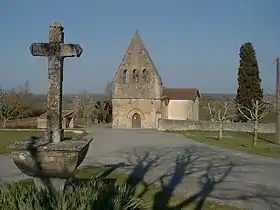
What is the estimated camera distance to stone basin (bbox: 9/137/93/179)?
23.4 feet

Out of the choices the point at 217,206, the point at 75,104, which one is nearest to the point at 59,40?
the point at 217,206

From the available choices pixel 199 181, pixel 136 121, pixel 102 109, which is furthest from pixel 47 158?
pixel 102 109

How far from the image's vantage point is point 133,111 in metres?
53.9

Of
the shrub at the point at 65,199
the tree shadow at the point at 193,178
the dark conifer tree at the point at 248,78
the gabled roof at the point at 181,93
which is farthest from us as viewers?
the gabled roof at the point at 181,93

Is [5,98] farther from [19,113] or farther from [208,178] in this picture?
[208,178]

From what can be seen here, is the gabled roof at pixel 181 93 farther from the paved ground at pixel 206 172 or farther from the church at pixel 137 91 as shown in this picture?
the paved ground at pixel 206 172

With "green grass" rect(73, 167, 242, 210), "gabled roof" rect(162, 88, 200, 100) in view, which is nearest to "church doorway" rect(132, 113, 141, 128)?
"gabled roof" rect(162, 88, 200, 100)

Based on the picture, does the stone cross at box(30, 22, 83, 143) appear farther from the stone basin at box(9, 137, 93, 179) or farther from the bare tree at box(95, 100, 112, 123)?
the bare tree at box(95, 100, 112, 123)

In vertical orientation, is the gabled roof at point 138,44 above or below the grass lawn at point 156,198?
above

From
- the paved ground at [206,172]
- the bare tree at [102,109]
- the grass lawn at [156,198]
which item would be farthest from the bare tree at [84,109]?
the grass lawn at [156,198]

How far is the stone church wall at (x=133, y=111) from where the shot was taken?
53.0 metres

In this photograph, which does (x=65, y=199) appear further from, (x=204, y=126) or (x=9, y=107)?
(x=9, y=107)

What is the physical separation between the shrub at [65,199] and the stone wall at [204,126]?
42573 mm

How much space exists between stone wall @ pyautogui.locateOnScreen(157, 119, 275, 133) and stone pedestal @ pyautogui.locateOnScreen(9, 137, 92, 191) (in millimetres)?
43003
